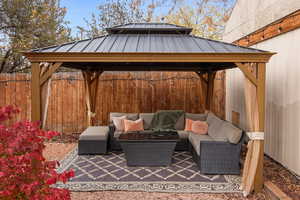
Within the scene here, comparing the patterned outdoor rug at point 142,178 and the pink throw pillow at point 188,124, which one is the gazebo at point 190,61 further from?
the pink throw pillow at point 188,124

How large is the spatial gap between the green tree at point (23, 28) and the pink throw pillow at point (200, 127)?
21.9 ft

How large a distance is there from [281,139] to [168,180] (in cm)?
245

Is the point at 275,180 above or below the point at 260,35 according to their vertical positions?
below

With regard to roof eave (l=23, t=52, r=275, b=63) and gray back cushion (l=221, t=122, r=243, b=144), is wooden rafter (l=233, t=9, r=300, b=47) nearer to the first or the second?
roof eave (l=23, t=52, r=275, b=63)

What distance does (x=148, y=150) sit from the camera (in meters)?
5.24

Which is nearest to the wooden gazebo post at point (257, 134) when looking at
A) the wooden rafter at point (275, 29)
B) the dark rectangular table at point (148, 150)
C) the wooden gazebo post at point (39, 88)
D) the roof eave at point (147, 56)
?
the roof eave at point (147, 56)

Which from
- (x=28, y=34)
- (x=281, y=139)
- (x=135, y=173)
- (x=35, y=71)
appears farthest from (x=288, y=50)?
(x=28, y=34)

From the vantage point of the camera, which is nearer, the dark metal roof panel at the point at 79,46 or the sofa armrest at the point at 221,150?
the dark metal roof panel at the point at 79,46

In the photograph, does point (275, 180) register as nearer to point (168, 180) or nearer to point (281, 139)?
point (281, 139)

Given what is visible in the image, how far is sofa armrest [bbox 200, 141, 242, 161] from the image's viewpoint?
15.4ft

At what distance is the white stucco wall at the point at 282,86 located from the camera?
439cm

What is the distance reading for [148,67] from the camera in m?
7.36

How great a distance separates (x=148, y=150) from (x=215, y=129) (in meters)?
1.70

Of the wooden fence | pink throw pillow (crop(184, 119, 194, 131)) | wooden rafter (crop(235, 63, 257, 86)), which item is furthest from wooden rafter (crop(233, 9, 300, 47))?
pink throw pillow (crop(184, 119, 194, 131))
